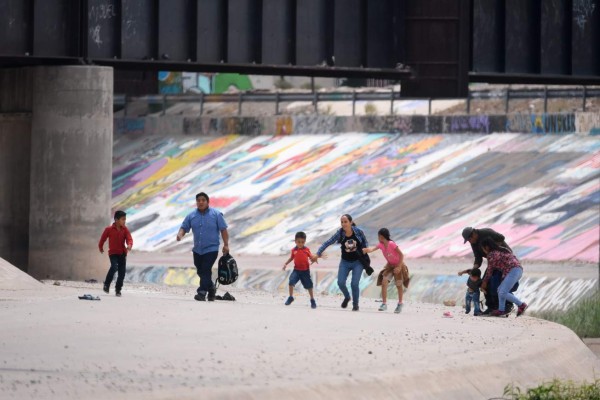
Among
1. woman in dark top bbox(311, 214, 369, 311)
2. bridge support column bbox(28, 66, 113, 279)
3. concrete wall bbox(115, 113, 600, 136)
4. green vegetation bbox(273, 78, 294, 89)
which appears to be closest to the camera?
woman in dark top bbox(311, 214, 369, 311)

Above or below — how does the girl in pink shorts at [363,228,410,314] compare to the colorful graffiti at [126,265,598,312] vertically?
above

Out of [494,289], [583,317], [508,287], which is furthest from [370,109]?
[508,287]

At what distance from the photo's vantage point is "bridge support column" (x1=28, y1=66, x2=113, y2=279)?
32562 mm

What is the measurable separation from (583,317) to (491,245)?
4.83 m

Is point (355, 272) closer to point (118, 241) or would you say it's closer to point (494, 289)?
point (494, 289)

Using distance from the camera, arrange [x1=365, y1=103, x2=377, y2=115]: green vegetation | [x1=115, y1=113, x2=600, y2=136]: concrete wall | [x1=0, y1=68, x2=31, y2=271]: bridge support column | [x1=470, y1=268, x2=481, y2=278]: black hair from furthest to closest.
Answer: [x1=365, y1=103, x2=377, y2=115]: green vegetation
[x1=115, y1=113, x2=600, y2=136]: concrete wall
[x1=0, y1=68, x2=31, y2=271]: bridge support column
[x1=470, y1=268, x2=481, y2=278]: black hair

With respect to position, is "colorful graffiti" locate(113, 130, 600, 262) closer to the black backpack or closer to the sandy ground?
the black backpack

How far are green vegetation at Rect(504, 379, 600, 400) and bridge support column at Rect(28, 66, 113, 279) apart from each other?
1722 cm

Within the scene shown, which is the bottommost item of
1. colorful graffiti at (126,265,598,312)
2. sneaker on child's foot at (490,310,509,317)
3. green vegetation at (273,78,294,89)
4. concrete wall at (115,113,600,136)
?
colorful graffiti at (126,265,598,312)

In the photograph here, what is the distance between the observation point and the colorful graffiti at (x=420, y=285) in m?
33.1

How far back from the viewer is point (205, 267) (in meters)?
24.1

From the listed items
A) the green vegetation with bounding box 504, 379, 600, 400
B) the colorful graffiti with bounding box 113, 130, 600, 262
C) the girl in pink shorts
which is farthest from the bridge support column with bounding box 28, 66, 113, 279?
the green vegetation with bounding box 504, 379, 600, 400

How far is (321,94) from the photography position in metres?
58.0

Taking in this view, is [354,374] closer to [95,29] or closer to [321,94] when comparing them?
[95,29]
